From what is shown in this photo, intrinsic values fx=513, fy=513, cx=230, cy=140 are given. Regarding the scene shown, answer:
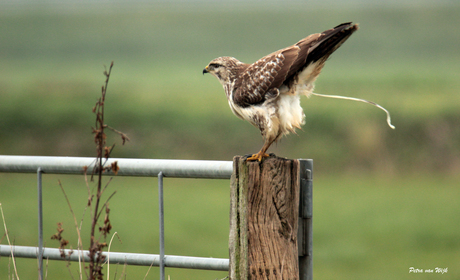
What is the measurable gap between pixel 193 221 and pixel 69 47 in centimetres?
2824

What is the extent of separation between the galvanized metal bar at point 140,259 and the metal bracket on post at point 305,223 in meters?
0.42

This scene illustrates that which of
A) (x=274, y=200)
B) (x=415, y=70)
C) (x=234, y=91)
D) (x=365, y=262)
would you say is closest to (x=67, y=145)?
(x=365, y=262)

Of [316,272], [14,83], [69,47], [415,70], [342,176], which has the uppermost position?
[69,47]

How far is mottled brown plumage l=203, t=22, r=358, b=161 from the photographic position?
10.9 feet

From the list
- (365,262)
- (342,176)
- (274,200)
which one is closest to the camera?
(274,200)

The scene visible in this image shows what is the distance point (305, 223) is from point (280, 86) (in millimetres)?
1183

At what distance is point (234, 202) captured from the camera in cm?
256

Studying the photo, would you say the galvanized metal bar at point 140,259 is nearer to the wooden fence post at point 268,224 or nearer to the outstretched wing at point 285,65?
the wooden fence post at point 268,224

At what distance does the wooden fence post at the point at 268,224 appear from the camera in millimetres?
2484

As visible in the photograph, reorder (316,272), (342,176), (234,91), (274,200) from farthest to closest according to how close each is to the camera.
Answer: (342,176) → (316,272) → (234,91) → (274,200)

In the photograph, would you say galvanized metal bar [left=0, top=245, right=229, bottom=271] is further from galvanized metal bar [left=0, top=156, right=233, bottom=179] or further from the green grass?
the green grass

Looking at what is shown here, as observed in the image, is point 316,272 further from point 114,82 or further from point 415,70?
point 415,70

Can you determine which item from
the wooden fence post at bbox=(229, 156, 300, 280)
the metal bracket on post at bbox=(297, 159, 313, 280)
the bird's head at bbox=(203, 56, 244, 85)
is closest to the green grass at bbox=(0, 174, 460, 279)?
the bird's head at bbox=(203, 56, 244, 85)

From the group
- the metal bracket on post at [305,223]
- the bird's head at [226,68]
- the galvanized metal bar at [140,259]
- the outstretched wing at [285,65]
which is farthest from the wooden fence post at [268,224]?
the bird's head at [226,68]
